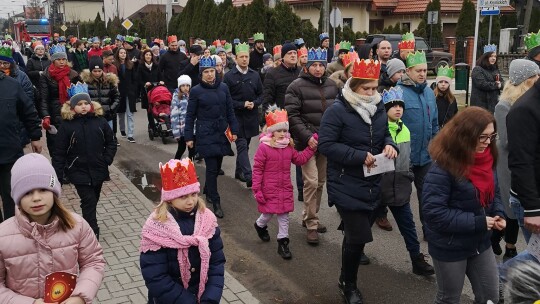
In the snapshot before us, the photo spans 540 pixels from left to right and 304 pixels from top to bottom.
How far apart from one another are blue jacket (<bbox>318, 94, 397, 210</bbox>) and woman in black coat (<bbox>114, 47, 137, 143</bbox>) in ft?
A: 28.2

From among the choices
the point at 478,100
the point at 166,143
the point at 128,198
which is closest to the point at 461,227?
the point at 128,198

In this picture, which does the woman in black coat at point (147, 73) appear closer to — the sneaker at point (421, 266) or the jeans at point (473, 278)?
the sneaker at point (421, 266)

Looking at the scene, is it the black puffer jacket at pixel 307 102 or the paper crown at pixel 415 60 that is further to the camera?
the black puffer jacket at pixel 307 102

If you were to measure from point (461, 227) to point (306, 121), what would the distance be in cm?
317

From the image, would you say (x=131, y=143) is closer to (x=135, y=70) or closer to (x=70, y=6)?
(x=135, y=70)

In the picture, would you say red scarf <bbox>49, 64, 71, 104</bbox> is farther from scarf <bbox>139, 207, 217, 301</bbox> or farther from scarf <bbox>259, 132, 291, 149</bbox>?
scarf <bbox>139, 207, 217, 301</bbox>

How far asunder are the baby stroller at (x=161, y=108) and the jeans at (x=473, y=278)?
9155mm

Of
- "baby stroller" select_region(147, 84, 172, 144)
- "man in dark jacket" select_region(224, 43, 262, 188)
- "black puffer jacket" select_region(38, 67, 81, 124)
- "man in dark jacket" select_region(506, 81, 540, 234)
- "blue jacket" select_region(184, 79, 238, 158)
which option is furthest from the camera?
"baby stroller" select_region(147, 84, 172, 144)

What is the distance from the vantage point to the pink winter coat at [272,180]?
239 inches

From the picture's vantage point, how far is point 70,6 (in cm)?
9300

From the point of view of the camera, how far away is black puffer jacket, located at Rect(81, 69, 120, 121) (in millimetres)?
9711

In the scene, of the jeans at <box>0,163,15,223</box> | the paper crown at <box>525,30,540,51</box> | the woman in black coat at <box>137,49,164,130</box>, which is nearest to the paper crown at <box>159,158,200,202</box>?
the jeans at <box>0,163,15,223</box>

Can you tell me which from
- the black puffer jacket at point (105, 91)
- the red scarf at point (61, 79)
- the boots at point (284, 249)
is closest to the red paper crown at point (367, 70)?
the boots at point (284, 249)

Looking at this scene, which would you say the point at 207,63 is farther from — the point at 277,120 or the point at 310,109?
the point at 277,120
